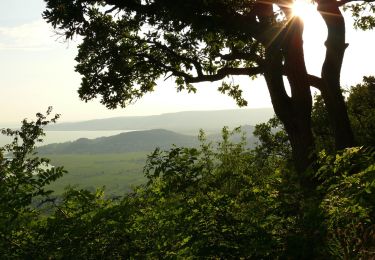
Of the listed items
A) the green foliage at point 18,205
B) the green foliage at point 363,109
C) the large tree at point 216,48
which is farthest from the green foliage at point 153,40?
the green foliage at point 363,109

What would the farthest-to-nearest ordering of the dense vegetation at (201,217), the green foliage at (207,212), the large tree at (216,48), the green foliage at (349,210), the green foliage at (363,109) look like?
the green foliage at (363,109)
the large tree at (216,48)
the green foliage at (207,212)
the dense vegetation at (201,217)
the green foliage at (349,210)

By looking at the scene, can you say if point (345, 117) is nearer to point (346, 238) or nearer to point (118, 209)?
point (346, 238)

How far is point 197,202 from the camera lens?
22.9ft

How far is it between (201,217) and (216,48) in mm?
12859

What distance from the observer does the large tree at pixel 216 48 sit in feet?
40.0

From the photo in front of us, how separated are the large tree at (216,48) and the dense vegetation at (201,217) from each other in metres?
5.84

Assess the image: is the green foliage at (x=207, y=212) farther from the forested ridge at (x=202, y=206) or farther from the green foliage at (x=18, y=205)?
the green foliage at (x=18, y=205)

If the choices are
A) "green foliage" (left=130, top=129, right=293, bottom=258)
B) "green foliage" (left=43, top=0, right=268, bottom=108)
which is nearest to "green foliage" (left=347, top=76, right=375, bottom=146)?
"green foliage" (left=43, top=0, right=268, bottom=108)

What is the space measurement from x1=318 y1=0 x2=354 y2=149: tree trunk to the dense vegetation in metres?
7.93

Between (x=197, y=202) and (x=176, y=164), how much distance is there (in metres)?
0.87

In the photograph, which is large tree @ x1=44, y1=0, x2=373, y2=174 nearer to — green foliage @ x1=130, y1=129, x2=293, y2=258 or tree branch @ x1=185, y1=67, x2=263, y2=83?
tree branch @ x1=185, y1=67, x2=263, y2=83

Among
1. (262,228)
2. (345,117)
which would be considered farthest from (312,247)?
(345,117)

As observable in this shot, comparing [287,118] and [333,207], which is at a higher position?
[287,118]

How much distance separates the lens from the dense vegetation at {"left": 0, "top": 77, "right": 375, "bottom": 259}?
5730 millimetres
